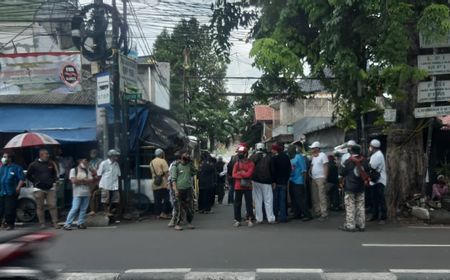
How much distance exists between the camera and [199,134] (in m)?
31.9

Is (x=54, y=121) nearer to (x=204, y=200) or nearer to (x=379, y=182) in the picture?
(x=204, y=200)

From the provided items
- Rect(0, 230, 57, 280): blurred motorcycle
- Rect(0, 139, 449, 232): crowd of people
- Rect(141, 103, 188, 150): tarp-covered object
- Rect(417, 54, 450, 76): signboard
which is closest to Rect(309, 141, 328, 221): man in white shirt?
Rect(0, 139, 449, 232): crowd of people

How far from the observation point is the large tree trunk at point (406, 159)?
472 inches

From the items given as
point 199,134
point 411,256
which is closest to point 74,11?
point 411,256

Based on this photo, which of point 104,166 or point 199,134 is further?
point 199,134

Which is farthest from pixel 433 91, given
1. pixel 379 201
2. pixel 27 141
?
pixel 27 141

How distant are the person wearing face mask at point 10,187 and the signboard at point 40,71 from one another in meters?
3.30

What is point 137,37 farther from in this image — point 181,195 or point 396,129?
point 396,129

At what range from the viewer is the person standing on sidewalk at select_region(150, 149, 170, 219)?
13.4 meters

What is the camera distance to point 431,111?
1174cm

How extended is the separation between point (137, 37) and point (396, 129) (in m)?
7.60

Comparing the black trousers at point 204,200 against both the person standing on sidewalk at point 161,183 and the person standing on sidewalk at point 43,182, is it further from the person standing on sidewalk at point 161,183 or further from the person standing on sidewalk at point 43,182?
the person standing on sidewalk at point 43,182

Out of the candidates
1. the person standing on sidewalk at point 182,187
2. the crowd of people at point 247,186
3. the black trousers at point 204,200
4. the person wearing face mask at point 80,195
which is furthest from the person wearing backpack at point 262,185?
the person wearing face mask at point 80,195

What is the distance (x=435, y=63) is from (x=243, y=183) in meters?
4.90
